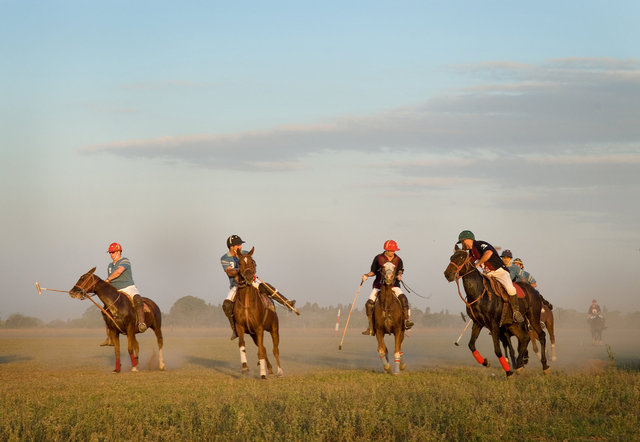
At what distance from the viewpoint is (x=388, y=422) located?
13.6 metres

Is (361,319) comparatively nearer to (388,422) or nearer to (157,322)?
(157,322)

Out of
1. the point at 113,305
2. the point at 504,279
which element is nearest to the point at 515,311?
the point at 504,279

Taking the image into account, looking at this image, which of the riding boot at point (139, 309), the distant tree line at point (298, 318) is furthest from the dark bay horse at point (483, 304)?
the distant tree line at point (298, 318)

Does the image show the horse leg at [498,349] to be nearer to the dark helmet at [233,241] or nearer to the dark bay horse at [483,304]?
the dark bay horse at [483,304]

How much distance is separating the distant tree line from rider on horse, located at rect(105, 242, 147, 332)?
256 feet

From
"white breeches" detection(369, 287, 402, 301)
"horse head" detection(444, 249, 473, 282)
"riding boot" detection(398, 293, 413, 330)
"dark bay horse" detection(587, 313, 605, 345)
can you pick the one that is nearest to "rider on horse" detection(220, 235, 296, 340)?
"white breeches" detection(369, 287, 402, 301)

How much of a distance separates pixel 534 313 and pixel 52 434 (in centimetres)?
1419

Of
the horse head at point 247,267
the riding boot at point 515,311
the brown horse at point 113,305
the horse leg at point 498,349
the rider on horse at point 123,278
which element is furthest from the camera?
the rider on horse at point 123,278

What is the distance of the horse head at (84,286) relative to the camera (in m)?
23.4

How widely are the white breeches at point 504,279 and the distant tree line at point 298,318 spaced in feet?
267

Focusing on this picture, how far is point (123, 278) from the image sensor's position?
82.2ft

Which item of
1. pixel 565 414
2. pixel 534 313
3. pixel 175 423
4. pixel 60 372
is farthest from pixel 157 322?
pixel 565 414

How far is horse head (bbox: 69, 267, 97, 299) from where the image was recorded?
76.9 ft

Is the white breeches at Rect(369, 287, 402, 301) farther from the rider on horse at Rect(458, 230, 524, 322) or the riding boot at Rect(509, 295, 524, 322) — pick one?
the riding boot at Rect(509, 295, 524, 322)
